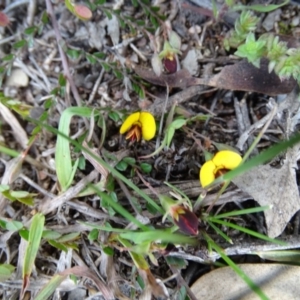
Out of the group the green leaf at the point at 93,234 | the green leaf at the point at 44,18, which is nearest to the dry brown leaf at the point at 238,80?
the green leaf at the point at 44,18

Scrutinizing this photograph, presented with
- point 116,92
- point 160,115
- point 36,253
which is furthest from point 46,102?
point 36,253

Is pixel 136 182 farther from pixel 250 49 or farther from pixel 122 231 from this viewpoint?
pixel 250 49

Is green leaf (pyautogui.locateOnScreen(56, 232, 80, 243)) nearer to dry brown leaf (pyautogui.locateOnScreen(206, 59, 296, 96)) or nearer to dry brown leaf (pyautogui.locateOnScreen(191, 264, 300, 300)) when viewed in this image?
dry brown leaf (pyautogui.locateOnScreen(191, 264, 300, 300))

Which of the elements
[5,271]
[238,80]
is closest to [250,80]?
[238,80]

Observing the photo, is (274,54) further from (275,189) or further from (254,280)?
(254,280)

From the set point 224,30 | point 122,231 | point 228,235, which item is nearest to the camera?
point 122,231

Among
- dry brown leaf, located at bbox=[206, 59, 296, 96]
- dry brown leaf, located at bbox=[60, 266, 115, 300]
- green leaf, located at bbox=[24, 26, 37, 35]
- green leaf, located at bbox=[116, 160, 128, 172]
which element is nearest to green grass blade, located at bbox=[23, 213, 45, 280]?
dry brown leaf, located at bbox=[60, 266, 115, 300]

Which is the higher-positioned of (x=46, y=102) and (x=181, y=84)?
(x=181, y=84)
